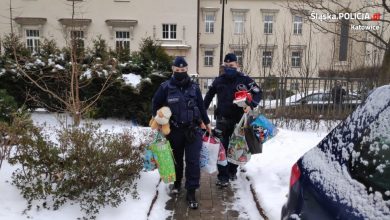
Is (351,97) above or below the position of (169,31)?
below

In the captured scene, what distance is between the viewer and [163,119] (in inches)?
178

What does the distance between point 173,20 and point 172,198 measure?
90.0 feet

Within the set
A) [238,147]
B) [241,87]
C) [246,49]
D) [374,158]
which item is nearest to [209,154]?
[238,147]

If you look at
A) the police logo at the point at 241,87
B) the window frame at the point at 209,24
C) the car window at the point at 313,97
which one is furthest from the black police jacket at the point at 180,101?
the window frame at the point at 209,24

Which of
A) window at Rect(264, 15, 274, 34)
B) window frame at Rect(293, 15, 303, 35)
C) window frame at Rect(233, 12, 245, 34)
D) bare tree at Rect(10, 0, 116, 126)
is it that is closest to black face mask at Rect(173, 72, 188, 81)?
bare tree at Rect(10, 0, 116, 126)

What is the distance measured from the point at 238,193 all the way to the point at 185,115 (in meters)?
1.49

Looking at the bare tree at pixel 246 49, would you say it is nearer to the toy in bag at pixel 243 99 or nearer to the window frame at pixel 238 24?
the window frame at pixel 238 24

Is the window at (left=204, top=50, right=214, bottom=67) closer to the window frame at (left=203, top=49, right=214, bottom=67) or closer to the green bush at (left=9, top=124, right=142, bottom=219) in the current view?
the window frame at (left=203, top=49, right=214, bottom=67)

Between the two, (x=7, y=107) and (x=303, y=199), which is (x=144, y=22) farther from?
(x=303, y=199)


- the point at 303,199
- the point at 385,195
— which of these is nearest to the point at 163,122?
the point at 303,199

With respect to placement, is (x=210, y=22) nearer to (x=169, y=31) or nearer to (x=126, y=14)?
(x=169, y=31)

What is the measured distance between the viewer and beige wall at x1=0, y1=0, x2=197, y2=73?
3078cm

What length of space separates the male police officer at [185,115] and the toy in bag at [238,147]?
629 mm

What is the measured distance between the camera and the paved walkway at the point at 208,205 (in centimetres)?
452
